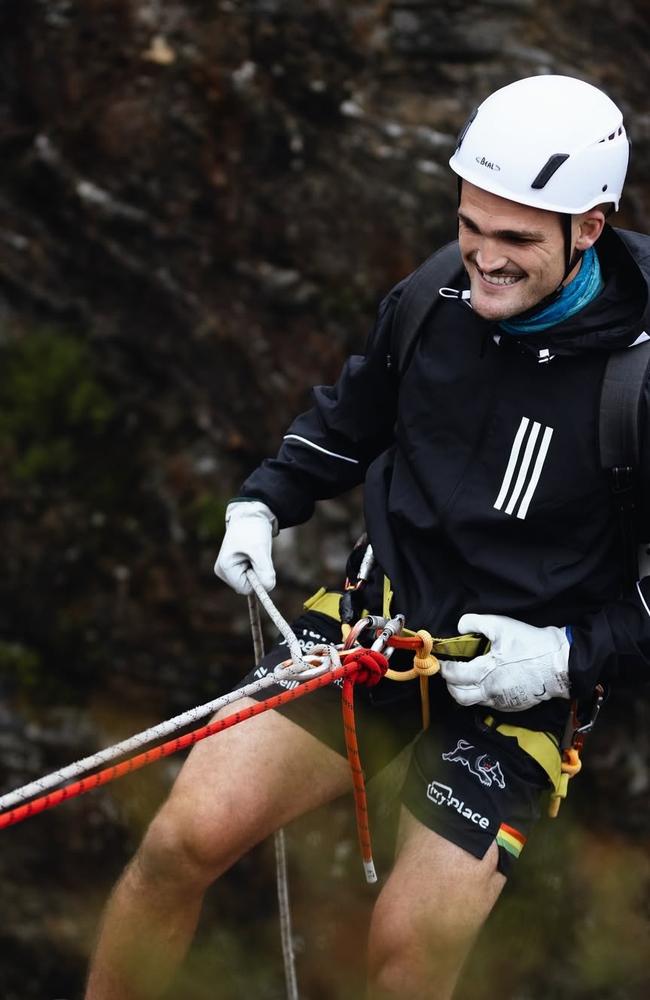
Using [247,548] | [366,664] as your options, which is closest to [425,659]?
[366,664]

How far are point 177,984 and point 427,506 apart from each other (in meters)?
2.04

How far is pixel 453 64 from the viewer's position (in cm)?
615

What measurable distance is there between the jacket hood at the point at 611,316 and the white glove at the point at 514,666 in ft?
2.49

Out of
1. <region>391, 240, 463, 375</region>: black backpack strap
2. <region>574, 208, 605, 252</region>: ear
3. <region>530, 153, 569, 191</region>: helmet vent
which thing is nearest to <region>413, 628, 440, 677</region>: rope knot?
<region>391, 240, 463, 375</region>: black backpack strap

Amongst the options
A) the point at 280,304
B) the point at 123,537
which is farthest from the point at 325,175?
the point at 123,537

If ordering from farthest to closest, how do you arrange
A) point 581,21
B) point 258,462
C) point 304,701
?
point 258,462 → point 581,21 → point 304,701

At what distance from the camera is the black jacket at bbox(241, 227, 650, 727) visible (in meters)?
3.18

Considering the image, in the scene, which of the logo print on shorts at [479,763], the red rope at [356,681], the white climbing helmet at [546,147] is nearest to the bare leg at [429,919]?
the logo print on shorts at [479,763]

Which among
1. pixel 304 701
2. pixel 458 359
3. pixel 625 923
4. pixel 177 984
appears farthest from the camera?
pixel 625 923

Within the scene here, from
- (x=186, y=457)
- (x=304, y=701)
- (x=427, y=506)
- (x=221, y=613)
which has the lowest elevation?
(x=221, y=613)

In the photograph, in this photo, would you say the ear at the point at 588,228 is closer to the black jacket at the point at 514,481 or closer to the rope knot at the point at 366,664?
the black jacket at the point at 514,481

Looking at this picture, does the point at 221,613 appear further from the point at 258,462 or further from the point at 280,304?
the point at 280,304

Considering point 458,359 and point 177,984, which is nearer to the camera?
point 458,359

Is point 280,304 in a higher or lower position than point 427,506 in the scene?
lower
